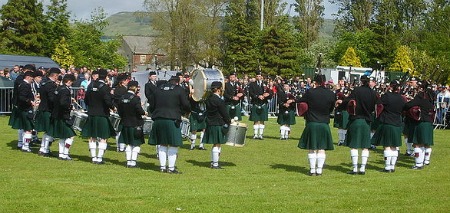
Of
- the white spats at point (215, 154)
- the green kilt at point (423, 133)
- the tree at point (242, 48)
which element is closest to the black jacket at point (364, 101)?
the green kilt at point (423, 133)

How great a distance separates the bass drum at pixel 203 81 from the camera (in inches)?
678

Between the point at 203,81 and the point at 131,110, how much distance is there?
3.86m

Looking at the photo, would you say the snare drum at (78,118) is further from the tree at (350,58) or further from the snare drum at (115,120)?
the tree at (350,58)

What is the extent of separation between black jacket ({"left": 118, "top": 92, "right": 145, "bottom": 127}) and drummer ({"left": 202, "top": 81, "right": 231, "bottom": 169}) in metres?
1.38

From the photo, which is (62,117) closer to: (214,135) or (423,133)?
(214,135)

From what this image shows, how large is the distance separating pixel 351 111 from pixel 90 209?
6.48m

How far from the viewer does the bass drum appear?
17227 millimetres

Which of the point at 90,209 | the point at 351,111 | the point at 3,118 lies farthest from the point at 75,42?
the point at 90,209

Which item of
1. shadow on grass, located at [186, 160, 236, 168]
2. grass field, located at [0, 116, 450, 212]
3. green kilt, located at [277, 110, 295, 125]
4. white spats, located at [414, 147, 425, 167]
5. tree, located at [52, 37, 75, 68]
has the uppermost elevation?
tree, located at [52, 37, 75, 68]

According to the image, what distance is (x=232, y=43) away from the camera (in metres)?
55.3

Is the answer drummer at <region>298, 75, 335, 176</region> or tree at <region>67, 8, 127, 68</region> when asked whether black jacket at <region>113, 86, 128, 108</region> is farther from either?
tree at <region>67, 8, 127, 68</region>

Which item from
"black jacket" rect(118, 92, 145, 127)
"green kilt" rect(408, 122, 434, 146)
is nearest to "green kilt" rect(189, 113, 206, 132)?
"black jacket" rect(118, 92, 145, 127)

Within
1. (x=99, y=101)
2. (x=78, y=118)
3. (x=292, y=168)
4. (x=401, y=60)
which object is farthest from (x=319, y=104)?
(x=401, y=60)

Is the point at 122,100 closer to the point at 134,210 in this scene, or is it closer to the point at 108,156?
the point at 108,156
